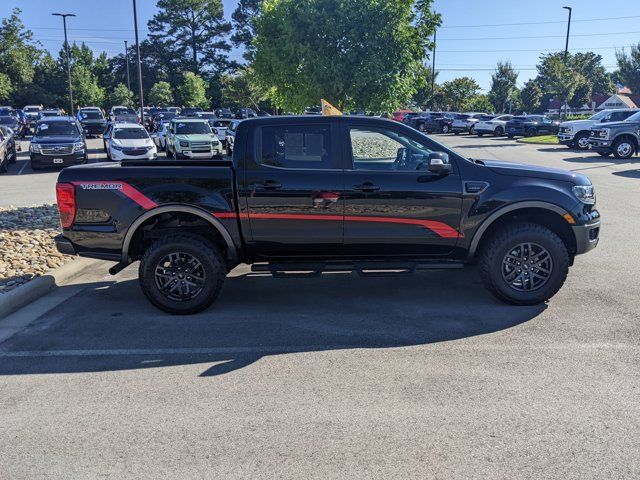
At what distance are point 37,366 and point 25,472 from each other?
155cm

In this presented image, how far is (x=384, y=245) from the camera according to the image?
227 inches

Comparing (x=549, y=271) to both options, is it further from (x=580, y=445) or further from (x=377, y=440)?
(x=377, y=440)

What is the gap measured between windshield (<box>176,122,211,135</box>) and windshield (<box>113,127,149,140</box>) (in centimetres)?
155

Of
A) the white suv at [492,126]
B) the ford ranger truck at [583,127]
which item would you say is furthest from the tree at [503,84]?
the ford ranger truck at [583,127]

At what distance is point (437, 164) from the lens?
5.45 meters

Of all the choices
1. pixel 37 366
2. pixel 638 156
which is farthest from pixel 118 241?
pixel 638 156

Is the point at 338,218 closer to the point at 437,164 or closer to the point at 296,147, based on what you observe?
the point at 296,147

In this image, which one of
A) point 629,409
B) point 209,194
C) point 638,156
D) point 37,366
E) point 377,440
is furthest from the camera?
point 638,156

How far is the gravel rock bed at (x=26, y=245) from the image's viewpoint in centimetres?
683

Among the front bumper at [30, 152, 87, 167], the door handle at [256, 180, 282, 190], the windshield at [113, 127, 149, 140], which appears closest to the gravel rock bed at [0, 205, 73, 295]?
the door handle at [256, 180, 282, 190]

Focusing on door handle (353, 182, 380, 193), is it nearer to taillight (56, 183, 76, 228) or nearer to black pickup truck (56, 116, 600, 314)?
black pickup truck (56, 116, 600, 314)

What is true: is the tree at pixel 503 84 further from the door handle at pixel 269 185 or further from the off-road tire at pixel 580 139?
the door handle at pixel 269 185

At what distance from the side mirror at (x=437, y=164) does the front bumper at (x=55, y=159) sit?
55.4ft

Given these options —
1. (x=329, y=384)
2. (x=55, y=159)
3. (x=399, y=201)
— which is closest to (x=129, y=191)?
(x=399, y=201)
